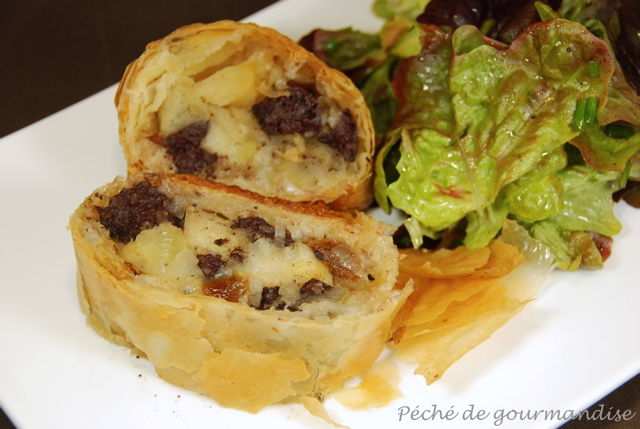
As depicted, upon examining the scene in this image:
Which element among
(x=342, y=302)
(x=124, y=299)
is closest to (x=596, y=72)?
(x=342, y=302)

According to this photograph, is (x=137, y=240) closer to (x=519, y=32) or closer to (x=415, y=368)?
(x=415, y=368)

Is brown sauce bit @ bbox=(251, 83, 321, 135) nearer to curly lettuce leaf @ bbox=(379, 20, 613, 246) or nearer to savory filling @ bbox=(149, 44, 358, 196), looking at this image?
savory filling @ bbox=(149, 44, 358, 196)

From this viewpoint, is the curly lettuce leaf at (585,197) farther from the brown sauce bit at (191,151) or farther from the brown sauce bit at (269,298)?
the brown sauce bit at (191,151)

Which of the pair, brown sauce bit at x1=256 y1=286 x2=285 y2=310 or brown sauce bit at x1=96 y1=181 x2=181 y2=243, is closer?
brown sauce bit at x1=256 y1=286 x2=285 y2=310

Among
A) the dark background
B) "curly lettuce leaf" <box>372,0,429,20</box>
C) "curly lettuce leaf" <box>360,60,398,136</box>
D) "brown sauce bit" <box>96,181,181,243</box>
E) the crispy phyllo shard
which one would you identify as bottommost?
the dark background

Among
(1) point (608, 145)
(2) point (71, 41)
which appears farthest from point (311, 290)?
(2) point (71, 41)

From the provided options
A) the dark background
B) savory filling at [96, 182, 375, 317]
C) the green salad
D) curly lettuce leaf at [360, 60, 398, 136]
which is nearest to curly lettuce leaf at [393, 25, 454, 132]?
the green salad
